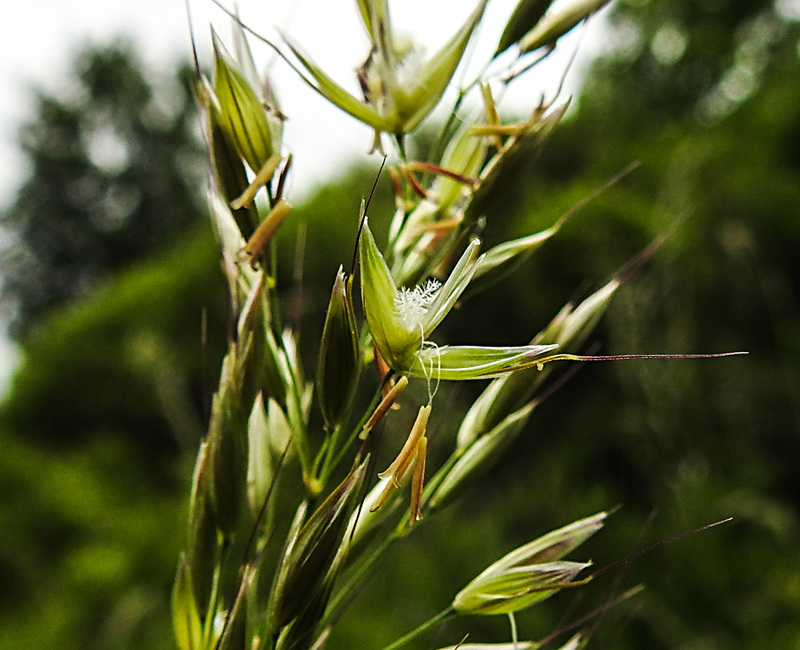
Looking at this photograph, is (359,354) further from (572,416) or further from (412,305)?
(572,416)

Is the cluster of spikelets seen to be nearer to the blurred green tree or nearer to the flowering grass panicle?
the flowering grass panicle

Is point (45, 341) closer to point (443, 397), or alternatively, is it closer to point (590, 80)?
point (443, 397)

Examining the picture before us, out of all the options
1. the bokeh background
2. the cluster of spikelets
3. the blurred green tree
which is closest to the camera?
the cluster of spikelets

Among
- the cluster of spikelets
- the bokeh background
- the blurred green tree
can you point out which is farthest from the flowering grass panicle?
the blurred green tree

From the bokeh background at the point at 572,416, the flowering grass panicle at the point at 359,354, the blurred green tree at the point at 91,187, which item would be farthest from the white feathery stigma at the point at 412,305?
the blurred green tree at the point at 91,187

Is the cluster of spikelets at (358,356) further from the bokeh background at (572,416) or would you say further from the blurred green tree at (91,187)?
the blurred green tree at (91,187)

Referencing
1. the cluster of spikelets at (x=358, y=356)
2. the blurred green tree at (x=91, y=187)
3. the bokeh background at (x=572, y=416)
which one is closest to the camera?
the cluster of spikelets at (x=358, y=356)
